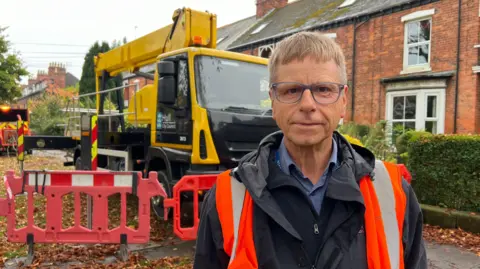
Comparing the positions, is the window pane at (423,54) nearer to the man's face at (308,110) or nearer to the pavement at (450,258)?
the pavement at (450,258)

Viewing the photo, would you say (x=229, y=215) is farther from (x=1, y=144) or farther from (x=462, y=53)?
(x=1, y=144)

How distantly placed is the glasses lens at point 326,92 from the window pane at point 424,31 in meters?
13.6

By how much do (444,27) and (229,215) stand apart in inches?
537

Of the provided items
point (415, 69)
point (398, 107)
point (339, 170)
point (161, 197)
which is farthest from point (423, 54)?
point (339, 170)

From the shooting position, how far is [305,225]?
1456 millimetres

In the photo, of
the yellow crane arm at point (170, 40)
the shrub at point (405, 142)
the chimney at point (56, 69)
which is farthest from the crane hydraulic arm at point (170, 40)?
the chimney at point (56, 69)

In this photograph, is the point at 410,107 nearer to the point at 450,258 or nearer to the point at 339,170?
the point at 450,258

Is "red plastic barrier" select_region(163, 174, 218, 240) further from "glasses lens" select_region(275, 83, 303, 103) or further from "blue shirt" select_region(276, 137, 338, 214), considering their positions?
"glasses lens" select_region(275, 83, 303, 103)

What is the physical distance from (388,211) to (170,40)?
6352 mm

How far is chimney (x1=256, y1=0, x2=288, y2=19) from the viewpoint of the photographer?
25156 millimetres

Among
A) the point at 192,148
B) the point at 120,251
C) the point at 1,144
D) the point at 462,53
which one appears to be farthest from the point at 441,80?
the point at 1,144

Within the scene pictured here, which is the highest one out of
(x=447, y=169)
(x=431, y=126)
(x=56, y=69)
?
(x=56, y=69)

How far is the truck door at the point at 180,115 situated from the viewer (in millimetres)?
5969

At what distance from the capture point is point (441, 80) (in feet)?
42.0
